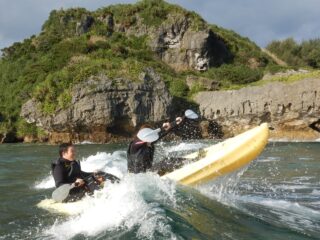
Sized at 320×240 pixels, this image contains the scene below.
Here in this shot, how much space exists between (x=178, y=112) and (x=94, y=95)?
5419mm

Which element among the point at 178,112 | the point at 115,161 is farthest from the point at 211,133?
the point at 115,161

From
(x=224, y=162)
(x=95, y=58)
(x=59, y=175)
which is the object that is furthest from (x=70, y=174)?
(x=95, y=58)

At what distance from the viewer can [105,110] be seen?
25.7 meters

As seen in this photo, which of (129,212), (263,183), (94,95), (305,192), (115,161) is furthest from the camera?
(94,95)

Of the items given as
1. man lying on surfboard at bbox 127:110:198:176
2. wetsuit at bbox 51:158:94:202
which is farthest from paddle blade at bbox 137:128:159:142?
wetsuit at bbox 51:158:94:202

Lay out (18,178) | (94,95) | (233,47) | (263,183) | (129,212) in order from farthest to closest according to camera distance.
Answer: (233,47)
(94,95)
(18,178)
(263,183)
(129,212)

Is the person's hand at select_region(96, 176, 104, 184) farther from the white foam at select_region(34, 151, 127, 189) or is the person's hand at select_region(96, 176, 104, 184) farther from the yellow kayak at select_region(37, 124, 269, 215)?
the white foam at select_region(34, 151, 127, 189)

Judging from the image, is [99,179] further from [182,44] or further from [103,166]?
[182,44]

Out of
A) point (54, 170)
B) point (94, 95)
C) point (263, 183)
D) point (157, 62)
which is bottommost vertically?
point (263, 183)

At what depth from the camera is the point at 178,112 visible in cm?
2852

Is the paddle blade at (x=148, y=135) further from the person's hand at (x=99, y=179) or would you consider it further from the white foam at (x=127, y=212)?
the person's hand at (x=99, y=179)

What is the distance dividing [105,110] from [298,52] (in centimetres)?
3258

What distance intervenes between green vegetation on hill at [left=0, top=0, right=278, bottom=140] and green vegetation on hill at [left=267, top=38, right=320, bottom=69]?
4662 mm

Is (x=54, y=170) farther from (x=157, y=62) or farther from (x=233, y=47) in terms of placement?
(x=233, y=47)
